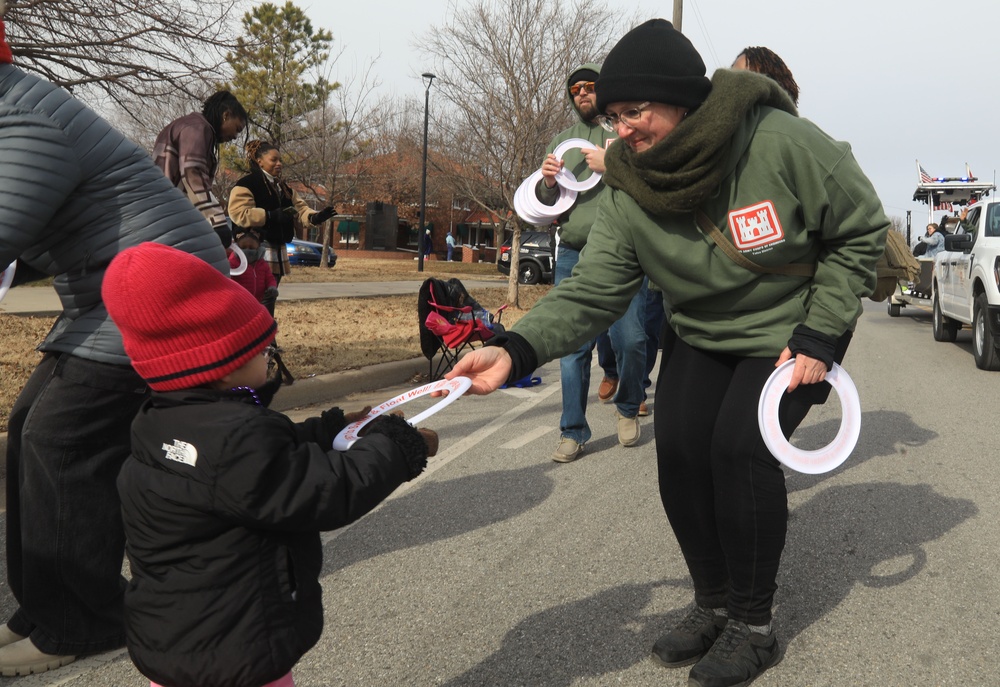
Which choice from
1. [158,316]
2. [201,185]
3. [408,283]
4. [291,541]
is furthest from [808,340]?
[408,283]

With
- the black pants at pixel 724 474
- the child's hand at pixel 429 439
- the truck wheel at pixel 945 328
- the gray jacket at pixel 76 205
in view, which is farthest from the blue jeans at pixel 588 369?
the truck wheel at pixel 945 328

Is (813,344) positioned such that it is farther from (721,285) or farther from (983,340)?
(983,340)

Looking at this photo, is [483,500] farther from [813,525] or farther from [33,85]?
[33,85]

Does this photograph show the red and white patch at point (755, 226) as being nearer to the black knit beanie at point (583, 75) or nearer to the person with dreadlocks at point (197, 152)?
the black knit beanie at point (583, 75)

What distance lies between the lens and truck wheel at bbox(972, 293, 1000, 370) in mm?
10359

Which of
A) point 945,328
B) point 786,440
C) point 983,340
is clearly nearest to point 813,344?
point 786,440

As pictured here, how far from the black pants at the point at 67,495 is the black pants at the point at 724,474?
1748 millimetres

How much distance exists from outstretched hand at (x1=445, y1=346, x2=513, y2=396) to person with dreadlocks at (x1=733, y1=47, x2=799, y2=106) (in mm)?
1784

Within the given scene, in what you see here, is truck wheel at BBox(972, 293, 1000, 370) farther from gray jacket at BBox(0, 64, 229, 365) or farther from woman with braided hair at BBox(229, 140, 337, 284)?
gray jacket at BBox(0, 64, 229, 365)

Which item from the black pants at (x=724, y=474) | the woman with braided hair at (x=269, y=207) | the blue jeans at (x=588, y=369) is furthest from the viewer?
the woman with braided hair at (x=269, y=207)

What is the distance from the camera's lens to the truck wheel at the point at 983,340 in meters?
10.4

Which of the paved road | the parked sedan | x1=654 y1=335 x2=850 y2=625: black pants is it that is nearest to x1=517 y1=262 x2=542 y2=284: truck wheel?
the parked sedan

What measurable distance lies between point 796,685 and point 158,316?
7.34 feet

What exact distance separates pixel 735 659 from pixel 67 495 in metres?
2.15
